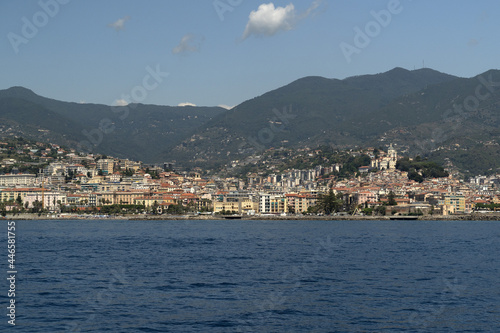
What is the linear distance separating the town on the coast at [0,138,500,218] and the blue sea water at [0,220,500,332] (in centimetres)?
7063

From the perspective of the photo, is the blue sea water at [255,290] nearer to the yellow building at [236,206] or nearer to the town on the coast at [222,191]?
the town on the coast at [222,191]

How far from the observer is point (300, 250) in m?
41.3

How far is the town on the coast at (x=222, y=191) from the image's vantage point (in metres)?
113

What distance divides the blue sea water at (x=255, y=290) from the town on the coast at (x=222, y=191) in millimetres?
70632

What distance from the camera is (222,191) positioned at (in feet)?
434

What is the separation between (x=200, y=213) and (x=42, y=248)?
230 feet

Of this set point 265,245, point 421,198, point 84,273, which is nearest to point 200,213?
point 421,198

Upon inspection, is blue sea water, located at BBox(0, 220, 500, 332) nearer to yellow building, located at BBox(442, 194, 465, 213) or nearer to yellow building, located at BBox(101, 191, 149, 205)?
yellow building, located at BBox(442, 194, 465, 213)

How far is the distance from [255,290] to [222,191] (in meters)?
107

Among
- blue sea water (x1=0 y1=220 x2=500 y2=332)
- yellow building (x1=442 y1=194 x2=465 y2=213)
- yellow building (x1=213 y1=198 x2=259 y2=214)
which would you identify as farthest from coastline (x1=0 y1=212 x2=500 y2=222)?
blue sea water (x1=0 y1=220 x2=500 y2=332)

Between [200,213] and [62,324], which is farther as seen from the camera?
[200,213]

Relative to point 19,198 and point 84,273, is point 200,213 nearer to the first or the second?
point 19,198

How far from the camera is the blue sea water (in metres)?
20.0

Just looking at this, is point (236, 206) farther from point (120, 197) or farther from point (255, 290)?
point (255, 290)
